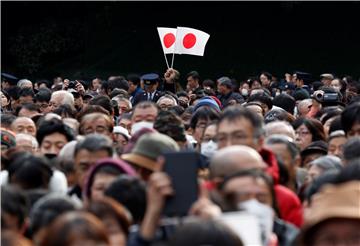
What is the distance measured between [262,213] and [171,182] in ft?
1.53

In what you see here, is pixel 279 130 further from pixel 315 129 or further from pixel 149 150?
pixel 149 150

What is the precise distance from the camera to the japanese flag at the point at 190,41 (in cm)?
1759

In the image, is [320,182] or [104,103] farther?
[104,103]

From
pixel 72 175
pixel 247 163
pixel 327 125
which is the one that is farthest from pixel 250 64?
pixel 247 163

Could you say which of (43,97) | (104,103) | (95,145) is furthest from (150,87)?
(95,145)

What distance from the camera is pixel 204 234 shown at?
16.1ft

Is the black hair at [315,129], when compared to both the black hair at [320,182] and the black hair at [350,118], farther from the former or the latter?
the black hair at [320,182]

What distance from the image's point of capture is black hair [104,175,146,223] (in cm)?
613

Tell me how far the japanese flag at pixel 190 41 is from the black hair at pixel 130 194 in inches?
447

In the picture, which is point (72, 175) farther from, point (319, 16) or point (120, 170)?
point (319, 16)

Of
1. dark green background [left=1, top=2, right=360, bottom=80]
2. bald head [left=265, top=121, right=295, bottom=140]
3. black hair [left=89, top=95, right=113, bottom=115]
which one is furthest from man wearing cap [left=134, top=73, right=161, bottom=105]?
dark green background [left=1, top=2, right=360, bottom=80]

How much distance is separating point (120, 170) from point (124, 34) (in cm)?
2366

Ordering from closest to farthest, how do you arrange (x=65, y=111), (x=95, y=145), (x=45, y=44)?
(x=95, y=145) < (x=65, y=111) < (x=45, y=44)

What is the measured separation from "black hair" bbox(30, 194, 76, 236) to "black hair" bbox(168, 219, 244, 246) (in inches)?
40.7
